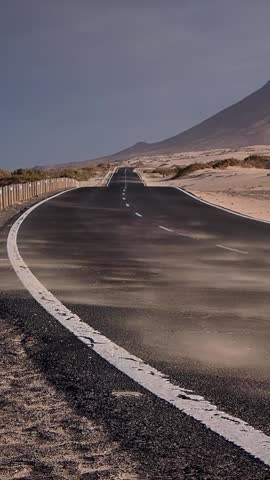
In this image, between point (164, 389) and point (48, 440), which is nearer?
point (48, 440)

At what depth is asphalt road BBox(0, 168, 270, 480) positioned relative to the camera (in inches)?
148

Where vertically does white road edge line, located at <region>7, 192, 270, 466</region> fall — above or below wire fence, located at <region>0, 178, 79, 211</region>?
below

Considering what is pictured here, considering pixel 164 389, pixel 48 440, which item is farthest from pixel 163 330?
pixel 48 440

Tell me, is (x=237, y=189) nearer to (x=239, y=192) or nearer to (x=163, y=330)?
(x=239, y=192)

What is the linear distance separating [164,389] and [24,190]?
103 feet

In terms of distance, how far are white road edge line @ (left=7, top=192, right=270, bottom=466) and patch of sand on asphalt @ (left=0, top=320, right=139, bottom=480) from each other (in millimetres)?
614

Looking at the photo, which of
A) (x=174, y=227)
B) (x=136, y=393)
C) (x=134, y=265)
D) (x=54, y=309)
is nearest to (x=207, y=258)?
(x=134, y=265)

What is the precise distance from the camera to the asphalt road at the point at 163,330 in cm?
377

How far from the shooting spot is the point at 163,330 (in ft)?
21.7

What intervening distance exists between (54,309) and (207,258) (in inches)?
224

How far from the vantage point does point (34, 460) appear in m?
3.57

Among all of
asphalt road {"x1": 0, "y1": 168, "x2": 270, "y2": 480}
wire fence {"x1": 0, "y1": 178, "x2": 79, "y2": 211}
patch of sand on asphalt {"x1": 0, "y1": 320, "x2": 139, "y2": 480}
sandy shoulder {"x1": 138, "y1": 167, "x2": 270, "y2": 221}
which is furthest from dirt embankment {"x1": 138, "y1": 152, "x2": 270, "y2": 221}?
patch of sand on asphalt {"x1": 0, "y1": 320, "x2": 139, "y2": 480}

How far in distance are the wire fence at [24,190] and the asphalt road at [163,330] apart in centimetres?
1301

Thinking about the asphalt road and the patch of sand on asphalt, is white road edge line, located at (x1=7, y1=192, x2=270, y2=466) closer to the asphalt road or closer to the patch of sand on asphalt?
the asphalt road
